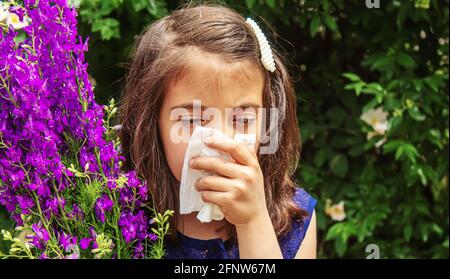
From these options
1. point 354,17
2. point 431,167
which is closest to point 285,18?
point 354,17

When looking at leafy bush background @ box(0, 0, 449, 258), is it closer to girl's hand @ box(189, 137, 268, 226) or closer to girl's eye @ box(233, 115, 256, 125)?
girl's eye @ box(233, 115, 256, 125)

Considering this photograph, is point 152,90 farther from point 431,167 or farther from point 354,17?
point 431,167

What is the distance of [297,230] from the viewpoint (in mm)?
1254

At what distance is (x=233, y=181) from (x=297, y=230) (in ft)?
1.30

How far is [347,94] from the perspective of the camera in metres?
1.95

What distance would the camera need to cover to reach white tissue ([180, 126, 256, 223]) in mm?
907

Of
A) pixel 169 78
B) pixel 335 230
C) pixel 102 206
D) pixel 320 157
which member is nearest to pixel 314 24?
pixel 320 157

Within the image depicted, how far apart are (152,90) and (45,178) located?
293 mm

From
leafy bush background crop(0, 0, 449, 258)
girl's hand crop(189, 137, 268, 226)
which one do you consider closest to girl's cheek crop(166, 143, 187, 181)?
girl's hand crop(189, 137, 268, 226)

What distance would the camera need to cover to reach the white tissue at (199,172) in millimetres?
907

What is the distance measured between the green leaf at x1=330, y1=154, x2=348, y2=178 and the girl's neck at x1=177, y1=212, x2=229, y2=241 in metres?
0.82

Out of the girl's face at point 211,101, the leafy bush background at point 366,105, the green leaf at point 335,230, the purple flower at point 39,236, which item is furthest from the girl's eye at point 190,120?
the green leaf at point 335,230

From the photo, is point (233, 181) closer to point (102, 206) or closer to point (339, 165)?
point (102, 206)

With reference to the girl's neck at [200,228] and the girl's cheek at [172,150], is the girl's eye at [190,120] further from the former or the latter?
the girl's neck at [200,228]
